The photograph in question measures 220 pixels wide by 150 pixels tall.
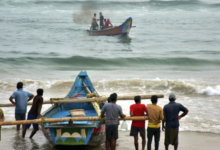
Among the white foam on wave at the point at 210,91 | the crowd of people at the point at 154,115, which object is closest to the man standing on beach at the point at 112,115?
the crowd of people at the point at 154,115

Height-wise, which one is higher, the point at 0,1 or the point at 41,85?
the point at 0,1

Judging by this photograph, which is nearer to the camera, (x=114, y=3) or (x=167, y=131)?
(x=167, y=131)

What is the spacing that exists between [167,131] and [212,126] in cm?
316

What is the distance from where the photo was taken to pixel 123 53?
2409cm

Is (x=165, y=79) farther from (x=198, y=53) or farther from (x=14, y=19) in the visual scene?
(x=14, y=19)

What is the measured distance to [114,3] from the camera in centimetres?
5072

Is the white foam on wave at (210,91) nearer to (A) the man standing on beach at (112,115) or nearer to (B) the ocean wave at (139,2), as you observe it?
(A) the man standing on beach at (112,115)

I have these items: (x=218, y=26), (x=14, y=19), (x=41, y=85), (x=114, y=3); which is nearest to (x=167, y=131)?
(x=41, y=85)

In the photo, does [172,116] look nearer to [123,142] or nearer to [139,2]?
[123,142]

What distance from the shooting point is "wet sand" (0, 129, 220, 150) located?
715 cm

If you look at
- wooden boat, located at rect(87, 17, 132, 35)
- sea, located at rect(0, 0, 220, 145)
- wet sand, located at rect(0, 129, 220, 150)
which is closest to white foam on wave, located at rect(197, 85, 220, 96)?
sea, located at rect(0, 0, 220, 145)

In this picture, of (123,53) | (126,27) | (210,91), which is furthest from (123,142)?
(126,27)

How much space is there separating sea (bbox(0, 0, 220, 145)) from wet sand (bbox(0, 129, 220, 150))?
1.99ft

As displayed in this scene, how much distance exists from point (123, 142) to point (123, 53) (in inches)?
662
